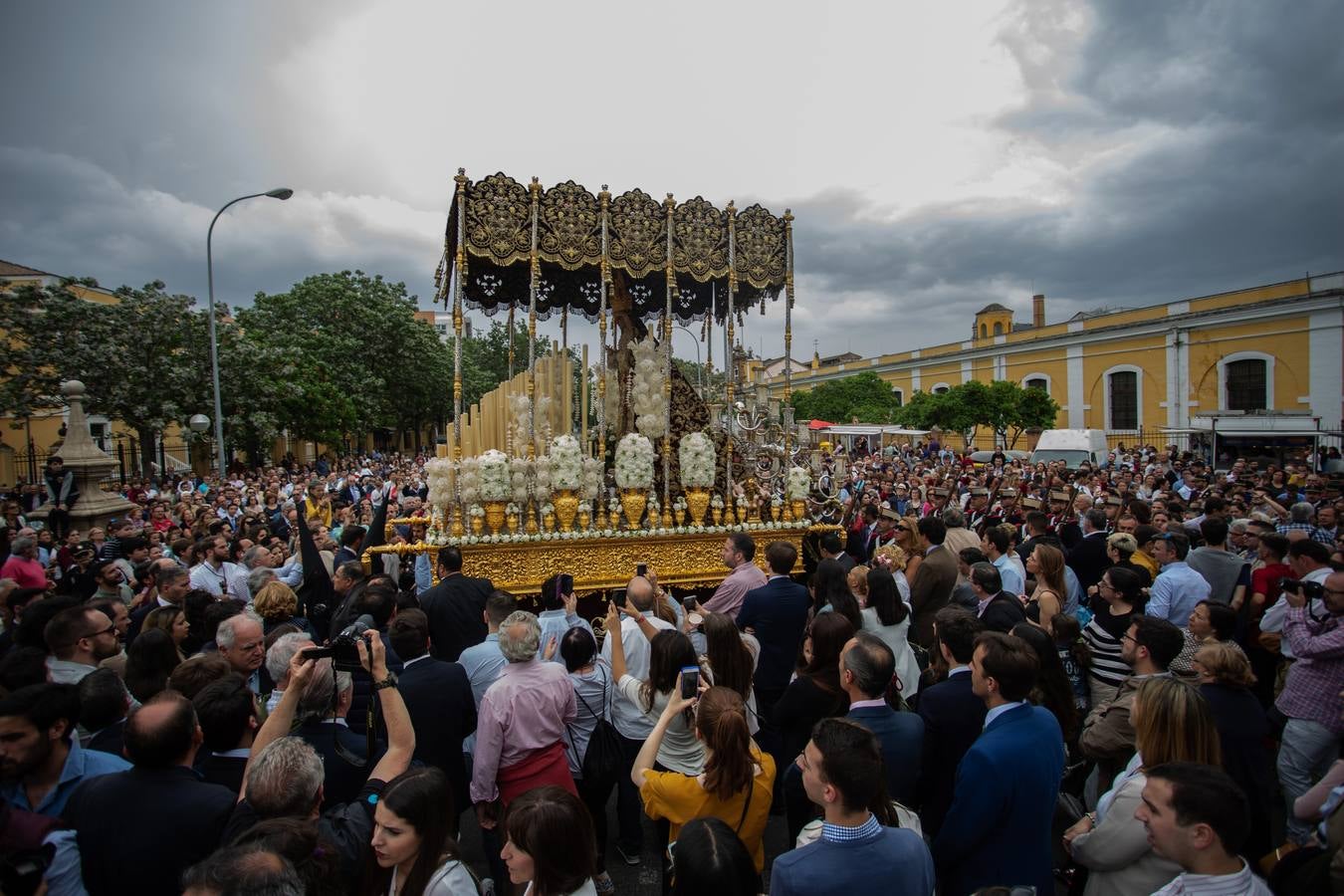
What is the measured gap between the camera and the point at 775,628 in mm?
4828

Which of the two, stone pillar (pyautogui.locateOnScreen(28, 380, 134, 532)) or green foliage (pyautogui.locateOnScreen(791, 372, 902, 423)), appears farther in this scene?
green foliage (pyautogui.locateOnScreen(791, 372, 902, 423))

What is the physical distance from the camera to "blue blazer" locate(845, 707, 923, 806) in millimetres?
2969

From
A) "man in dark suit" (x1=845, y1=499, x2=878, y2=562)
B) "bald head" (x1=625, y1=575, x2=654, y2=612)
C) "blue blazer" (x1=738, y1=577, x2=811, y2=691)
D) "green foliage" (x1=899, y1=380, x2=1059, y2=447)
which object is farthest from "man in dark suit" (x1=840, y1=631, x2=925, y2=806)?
"green foliage" (x1=899, y1=380, x2=1059, y2=447)

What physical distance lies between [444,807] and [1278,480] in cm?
1388

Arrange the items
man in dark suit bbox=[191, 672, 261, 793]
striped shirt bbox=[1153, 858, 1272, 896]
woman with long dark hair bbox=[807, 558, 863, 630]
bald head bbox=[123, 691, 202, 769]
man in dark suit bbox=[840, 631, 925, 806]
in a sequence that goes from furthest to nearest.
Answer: woman with long dark hair bbox=[807, 558, 863, 630] < man in dark suit bbox=[840, 631, 925, 806] < man in dark suit bbox=[191, 672, 261, 793] < bald head bbox=[123, 691, 202, 769] < striped shirt bbox=[1153, 858, 1272, 896]

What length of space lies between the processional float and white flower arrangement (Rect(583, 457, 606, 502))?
0.06ft

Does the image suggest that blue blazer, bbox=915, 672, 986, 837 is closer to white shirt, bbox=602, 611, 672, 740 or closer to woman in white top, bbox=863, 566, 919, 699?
woman in white top, bbox=863, 566, 919, 699

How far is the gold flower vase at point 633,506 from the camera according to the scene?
27.5ft

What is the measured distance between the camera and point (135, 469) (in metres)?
22.2

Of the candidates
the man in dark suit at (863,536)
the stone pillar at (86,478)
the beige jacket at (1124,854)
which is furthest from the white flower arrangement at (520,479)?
the stone pillar at (86,478)

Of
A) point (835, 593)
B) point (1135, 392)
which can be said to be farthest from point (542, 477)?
point (1135, 392)

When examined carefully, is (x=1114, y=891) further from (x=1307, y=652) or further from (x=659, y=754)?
(x=1307, y=652)

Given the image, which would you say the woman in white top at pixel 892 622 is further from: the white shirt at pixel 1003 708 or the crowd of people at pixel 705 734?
the white shirt at pixel 1003 708

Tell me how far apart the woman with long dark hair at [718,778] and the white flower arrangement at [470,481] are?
544 centimetres
